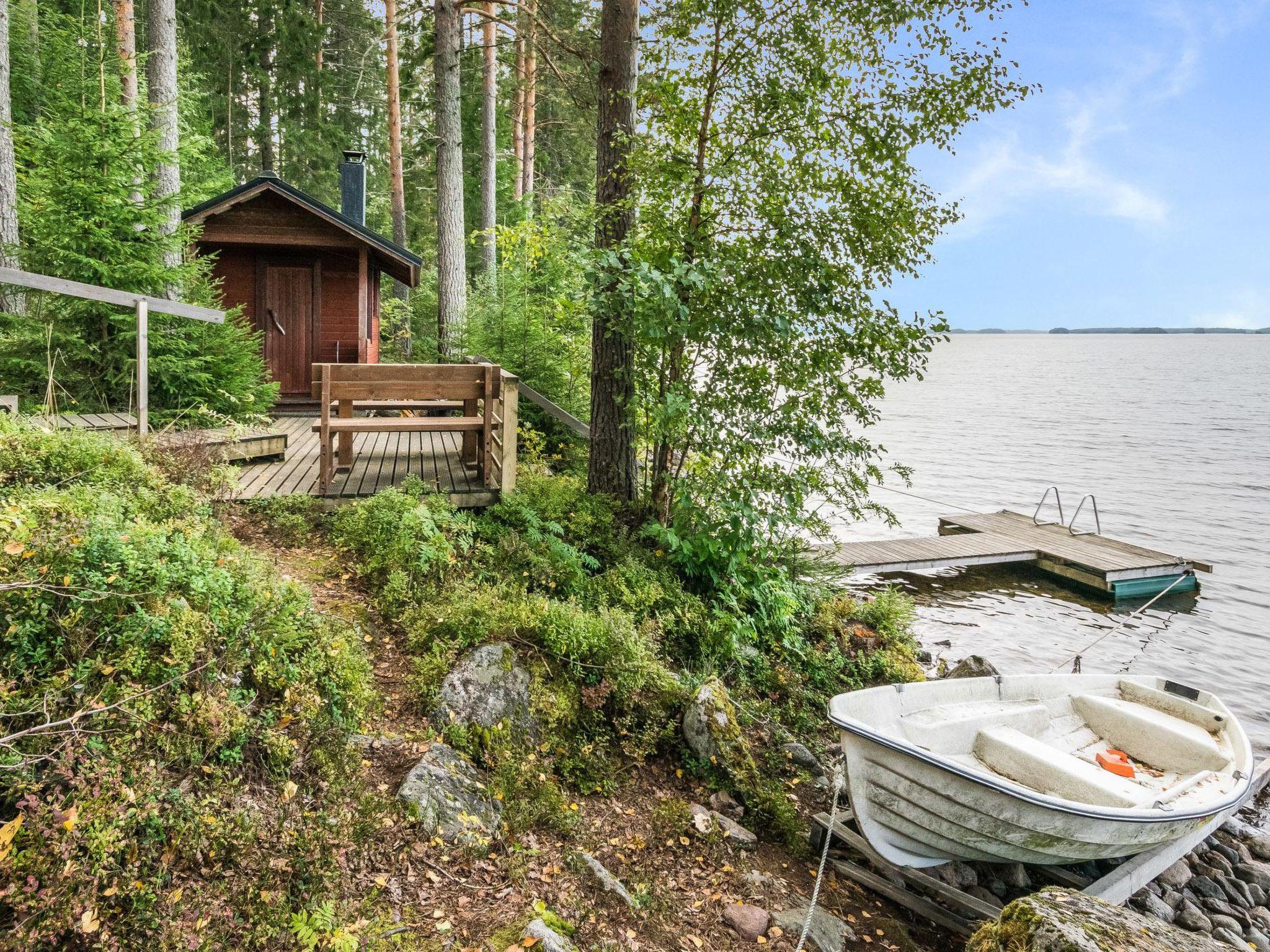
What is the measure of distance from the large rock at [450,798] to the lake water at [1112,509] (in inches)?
319

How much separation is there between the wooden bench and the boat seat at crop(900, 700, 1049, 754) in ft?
14.2

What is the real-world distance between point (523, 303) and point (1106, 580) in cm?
1082

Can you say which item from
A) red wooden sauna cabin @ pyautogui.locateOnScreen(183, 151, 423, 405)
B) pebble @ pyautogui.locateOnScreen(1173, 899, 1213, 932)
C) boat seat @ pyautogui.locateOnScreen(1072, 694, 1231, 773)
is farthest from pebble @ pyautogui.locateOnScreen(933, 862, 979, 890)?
red wooden sauna cabin @ pyautogui.locateOnScreen(183, 151, 423, 405)

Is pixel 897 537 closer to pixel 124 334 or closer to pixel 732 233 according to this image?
pixel 732 233

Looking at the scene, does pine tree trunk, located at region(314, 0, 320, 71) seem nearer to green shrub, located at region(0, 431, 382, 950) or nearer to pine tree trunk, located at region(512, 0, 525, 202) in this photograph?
pine tree trunk, located at region(512, 0, 525, 202)

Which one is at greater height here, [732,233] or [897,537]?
[732,233]

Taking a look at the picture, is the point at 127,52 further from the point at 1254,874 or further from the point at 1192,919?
the point at 1254,874

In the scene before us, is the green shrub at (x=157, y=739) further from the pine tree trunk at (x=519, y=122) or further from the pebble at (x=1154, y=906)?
the pine tree trunk at (x=519, y=122)

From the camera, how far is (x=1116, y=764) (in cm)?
570

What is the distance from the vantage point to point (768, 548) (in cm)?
709

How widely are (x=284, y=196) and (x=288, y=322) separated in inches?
85.1

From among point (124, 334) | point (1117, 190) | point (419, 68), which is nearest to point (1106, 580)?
point (124, 334)

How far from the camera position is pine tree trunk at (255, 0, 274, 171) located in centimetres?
2406

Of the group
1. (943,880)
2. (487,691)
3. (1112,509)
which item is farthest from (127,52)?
(1112,509)
